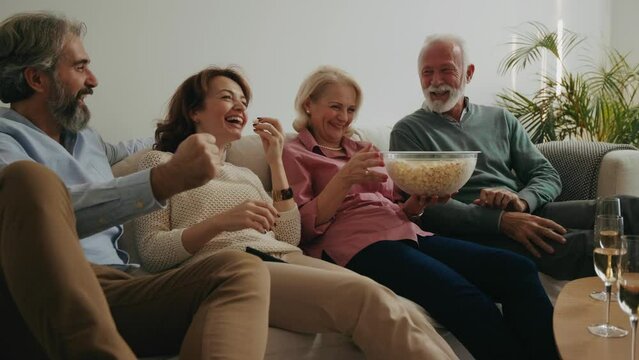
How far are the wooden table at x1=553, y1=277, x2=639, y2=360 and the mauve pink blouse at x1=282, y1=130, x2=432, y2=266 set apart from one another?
1.82 ft

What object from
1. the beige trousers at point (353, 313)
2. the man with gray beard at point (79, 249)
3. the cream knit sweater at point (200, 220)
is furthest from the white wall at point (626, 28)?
the man with gray beard at point (79, 249)

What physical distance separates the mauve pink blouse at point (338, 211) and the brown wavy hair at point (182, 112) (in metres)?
0.34

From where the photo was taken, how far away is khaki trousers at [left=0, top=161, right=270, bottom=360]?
971 millimetres

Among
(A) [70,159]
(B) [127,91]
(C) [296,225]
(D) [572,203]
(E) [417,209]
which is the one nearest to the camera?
(A) [70,159]

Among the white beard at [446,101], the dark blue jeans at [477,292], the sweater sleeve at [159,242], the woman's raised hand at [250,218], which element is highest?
the white beard at [446,101]

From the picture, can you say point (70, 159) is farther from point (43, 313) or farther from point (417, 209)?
point (417, 209)

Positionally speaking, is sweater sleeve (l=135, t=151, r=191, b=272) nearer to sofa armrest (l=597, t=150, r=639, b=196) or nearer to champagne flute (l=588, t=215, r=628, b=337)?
champagne flute (l=588, t=215, r=628, b=337)

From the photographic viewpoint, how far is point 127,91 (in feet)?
8.11

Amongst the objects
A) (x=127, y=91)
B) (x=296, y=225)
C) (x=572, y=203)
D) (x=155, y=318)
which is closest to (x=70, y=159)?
(x=155, y=318)

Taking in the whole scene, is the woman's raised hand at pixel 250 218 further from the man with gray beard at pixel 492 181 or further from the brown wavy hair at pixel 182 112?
the man with gray beard at pixel 492 181

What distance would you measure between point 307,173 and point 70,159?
0.78 metres

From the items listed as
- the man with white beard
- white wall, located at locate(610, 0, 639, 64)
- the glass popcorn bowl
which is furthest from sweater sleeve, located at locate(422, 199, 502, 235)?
white wall, located at locate(610, 0, 639, 64)

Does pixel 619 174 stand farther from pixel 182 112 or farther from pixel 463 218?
pixel 182 112

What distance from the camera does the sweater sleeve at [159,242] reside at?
165 cm
